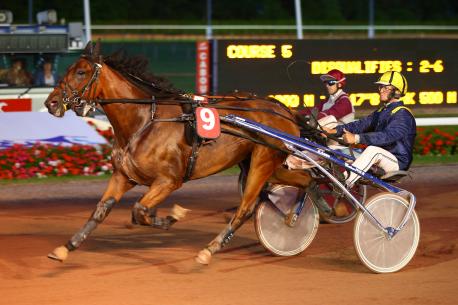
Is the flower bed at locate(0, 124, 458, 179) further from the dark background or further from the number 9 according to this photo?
the dark background

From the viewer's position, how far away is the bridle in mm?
7566

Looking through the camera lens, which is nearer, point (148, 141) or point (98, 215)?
point (98, 215)

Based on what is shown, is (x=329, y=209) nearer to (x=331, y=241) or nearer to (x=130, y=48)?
(x=331, y=241)

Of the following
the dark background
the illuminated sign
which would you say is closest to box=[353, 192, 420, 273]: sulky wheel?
the illuminated sign

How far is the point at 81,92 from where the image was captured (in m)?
7.62

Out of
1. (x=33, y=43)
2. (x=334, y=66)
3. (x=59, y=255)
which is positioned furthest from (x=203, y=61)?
(x=59, y=255)

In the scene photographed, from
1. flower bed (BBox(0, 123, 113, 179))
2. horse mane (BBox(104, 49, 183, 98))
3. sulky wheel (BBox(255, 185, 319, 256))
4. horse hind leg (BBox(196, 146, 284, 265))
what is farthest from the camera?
flower bed (BBox(0, 123, 113, 179))

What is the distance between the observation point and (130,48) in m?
31.0

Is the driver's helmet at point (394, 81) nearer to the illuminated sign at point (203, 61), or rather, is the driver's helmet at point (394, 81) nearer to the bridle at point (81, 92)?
the bridle at point (81, 92)

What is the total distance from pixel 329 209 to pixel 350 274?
164 cm

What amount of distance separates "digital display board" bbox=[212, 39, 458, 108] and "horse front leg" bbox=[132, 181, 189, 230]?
6.13m

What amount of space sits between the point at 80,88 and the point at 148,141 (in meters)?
0.64

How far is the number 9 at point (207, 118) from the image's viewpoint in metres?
7.60

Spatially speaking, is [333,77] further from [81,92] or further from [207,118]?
[81,92]
